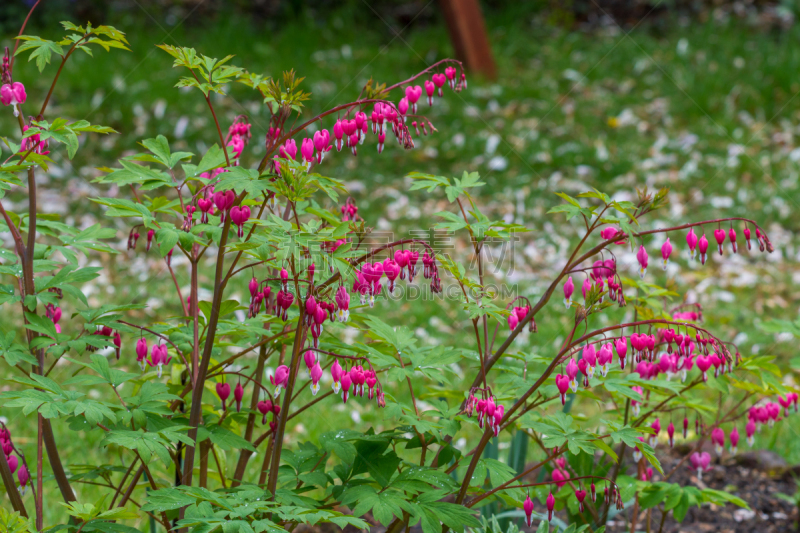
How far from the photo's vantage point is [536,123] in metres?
8.20

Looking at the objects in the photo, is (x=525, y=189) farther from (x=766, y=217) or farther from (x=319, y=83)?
(x=319, y=83)

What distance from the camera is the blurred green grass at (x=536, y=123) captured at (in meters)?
5.90

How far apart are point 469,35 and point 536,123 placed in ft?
4.67

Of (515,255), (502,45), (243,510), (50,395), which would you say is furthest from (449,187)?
(502,45)

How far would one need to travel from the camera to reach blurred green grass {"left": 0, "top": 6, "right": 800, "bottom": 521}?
590cm

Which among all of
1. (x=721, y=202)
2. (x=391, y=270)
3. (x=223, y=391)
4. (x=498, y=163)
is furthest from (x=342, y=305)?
(x=498, y=163)

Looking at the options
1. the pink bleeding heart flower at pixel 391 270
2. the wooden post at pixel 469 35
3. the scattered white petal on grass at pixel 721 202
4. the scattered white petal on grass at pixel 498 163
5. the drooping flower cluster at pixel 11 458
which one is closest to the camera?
the pink bleeding heart flower at pixel 391 270

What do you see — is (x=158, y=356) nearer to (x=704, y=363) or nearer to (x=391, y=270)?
(x=391, y=270)

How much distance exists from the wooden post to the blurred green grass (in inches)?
9.6

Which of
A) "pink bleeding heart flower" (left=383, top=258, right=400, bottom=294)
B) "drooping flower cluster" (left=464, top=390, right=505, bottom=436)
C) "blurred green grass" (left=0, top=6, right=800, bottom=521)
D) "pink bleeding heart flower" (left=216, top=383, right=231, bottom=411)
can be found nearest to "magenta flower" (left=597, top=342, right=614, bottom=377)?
"drooping flower cluster" (left=464, top=390, right=505, bottom=436)

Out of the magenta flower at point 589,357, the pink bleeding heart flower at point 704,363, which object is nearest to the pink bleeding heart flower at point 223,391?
the magenta flower at point 589,357

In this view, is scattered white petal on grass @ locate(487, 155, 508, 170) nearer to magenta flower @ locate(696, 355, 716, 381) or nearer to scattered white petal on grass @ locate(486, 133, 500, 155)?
scattered white petal on grass @ locate(486, 133, 500, 155)

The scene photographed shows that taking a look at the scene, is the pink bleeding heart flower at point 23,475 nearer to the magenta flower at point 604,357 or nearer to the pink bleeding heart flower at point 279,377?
the pink bleeding heart flower at point 279,377

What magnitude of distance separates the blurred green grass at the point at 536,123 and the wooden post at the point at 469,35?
0.24m
